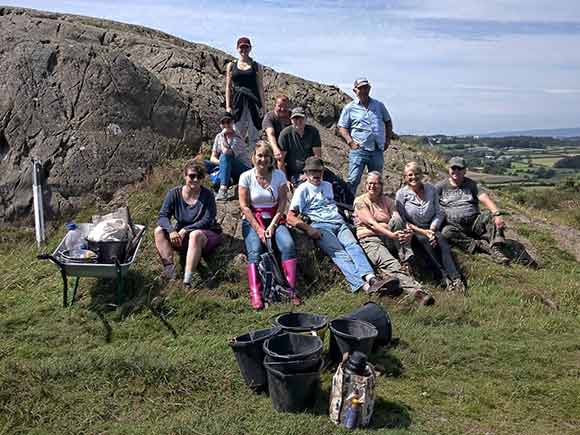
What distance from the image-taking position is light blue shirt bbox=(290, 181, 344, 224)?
774 centimetres

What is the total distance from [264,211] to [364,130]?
2261mm

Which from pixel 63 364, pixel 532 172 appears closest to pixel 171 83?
pixel 63 364

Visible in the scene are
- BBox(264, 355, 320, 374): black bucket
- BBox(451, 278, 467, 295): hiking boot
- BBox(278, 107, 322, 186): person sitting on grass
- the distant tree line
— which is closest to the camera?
BBox(264, 355, 320, 374): black bucket

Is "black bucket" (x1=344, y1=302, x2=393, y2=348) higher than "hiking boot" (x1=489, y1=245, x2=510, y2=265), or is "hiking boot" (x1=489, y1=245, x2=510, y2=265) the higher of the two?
"hiking boot" (x1=489, y1=245, x2=510, y2=265)

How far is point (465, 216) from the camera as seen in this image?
8508 mm

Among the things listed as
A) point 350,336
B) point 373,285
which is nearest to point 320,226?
point 373,285

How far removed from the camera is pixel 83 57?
10109 millimetres

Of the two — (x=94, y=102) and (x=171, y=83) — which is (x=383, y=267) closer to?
(x=94, y=102)

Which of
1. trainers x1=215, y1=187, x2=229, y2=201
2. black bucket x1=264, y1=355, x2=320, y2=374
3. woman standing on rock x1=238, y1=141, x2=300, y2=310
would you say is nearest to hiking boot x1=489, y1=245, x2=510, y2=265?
woman standing on rock x1=238, y1=141, x2=300, y2=310

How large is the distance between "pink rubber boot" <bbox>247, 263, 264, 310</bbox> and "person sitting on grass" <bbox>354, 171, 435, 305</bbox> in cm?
151

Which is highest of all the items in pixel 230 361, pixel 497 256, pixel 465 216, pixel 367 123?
pixel 367 123

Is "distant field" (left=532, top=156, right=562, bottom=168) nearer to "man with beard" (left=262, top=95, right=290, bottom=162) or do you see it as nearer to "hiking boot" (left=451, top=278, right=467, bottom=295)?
"man with beard" (left=262, top=95, right=290, bottom=162)

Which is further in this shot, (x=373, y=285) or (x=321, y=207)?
(x=321, y=207)

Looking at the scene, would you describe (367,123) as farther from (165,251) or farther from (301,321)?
(301,321)
